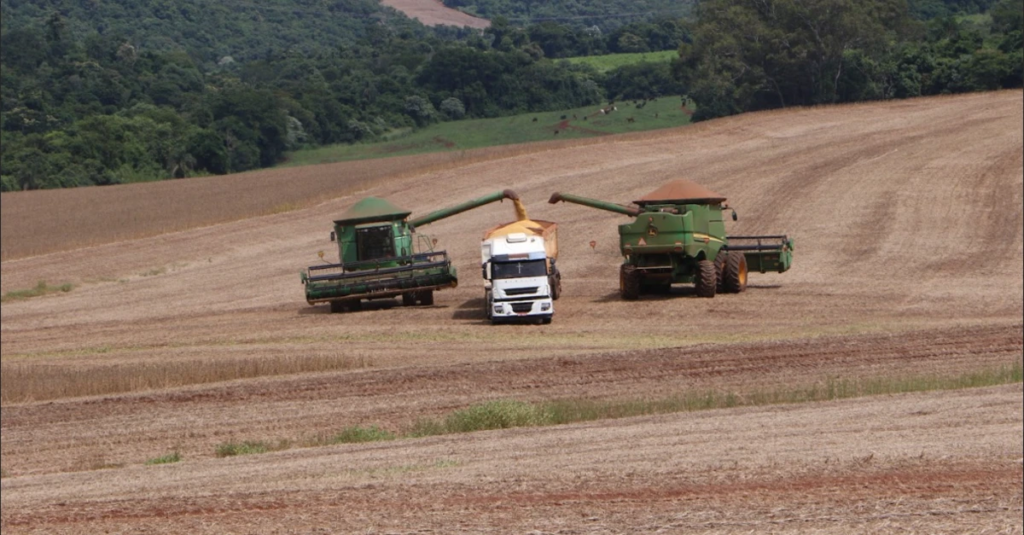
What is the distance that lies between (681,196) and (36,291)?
856 inches

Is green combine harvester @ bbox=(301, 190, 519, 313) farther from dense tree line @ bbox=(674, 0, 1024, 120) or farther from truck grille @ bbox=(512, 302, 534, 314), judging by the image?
dense tree line @ bbox=(674, 0, 1024, 120)

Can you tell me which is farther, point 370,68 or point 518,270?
point 370,68

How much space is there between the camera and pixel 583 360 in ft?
78.0

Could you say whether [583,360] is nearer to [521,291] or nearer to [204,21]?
[521,291]

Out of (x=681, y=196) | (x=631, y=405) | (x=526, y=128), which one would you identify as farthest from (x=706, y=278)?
(x=526, y=128)

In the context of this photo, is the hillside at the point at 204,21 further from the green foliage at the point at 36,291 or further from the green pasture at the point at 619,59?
the green pasture at the point at 619,59

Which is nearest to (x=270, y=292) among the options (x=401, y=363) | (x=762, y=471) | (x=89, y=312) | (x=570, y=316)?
(x=89, y=312)

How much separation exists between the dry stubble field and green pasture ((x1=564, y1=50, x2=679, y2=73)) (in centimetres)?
981

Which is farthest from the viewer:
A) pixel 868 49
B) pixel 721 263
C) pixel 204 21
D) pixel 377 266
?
pixel 377 266

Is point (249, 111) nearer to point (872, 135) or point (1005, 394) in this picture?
point (872, 135)

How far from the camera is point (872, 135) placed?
51.3m

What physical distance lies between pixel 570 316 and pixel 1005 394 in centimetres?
1411

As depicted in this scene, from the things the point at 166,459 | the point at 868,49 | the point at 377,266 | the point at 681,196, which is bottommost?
the point at 166,459

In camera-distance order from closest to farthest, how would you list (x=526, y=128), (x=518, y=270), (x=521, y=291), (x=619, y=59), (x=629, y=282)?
(x=518, y=270) → (x=521, y=291) → (x=629, y=282) → (x=526, y=128) → (x=619, y=59)
